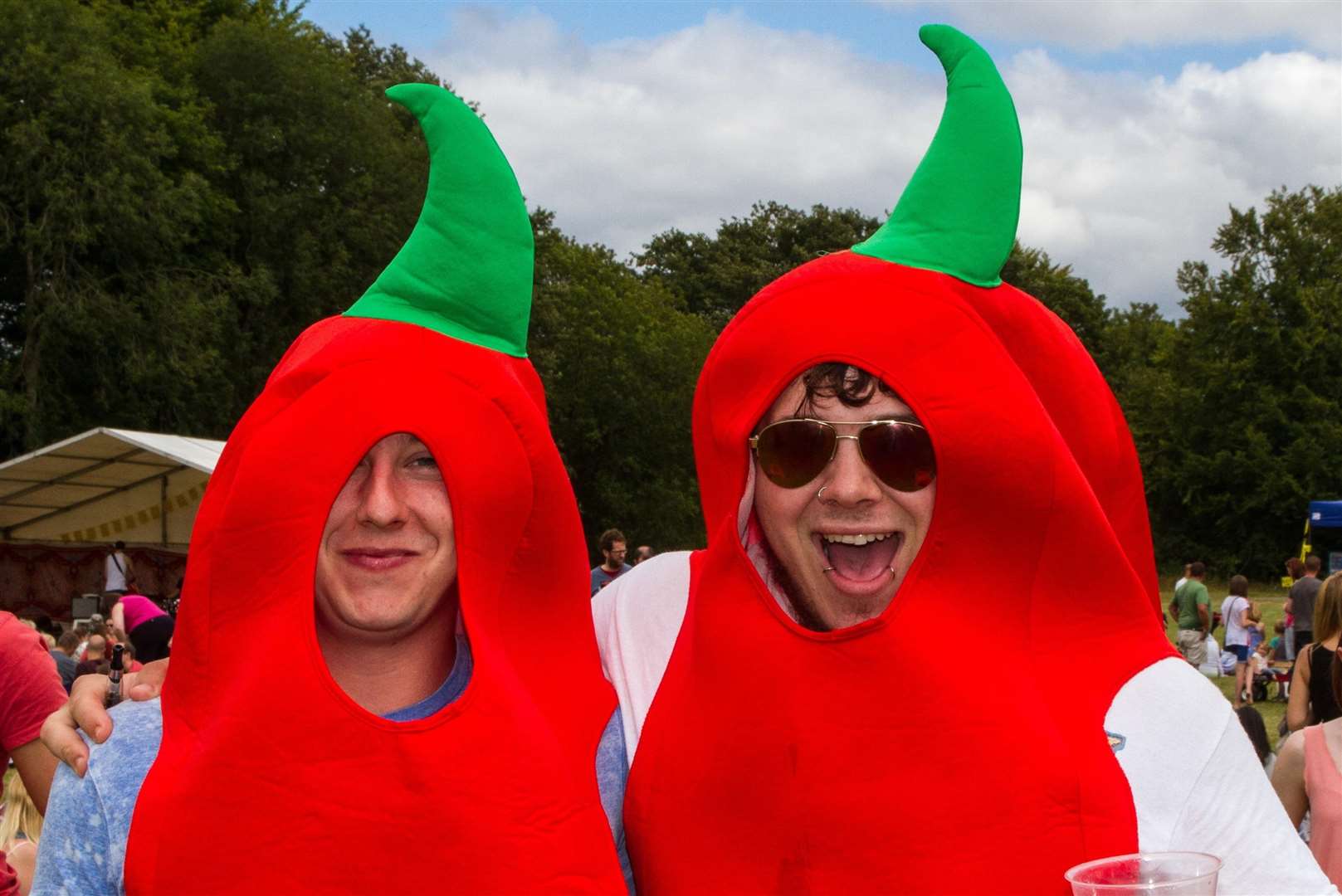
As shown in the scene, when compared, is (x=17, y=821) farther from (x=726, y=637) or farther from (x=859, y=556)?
(x=859, y=556)

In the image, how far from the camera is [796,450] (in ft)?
8.18

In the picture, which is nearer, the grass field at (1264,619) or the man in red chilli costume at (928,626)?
the man in red chilli costume at (928,626)

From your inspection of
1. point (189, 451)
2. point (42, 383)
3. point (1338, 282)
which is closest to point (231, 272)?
point (42, 383)

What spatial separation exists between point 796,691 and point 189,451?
563 inches

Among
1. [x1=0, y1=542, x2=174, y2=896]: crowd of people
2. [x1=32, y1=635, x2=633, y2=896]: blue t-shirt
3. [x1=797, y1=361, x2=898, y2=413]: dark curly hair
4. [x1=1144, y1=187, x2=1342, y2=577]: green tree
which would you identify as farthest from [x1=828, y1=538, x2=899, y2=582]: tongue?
[x1=1144, y1=187, x2=1342, y2=577]: green tree

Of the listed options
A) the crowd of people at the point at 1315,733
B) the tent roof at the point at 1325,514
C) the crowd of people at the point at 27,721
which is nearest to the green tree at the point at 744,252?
the tent roof at the point at 1325,514

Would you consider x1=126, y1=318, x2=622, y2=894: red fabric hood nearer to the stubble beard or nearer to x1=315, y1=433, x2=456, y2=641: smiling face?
x1=315, y1=433, x2=456, y2=641: smiling face

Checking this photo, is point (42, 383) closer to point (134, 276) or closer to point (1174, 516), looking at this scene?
point (134, 276)

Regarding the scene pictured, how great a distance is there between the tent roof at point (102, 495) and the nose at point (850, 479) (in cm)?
1471

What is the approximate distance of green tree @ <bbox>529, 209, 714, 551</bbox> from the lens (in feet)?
122

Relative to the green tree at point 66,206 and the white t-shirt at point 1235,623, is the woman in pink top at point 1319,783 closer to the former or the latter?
the white t-shirt at point 1235,623

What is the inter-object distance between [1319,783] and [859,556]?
2251mm

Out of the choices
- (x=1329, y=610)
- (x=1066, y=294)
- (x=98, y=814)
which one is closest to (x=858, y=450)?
(x=98, y=814)

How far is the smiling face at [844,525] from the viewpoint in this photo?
2.47 meters
